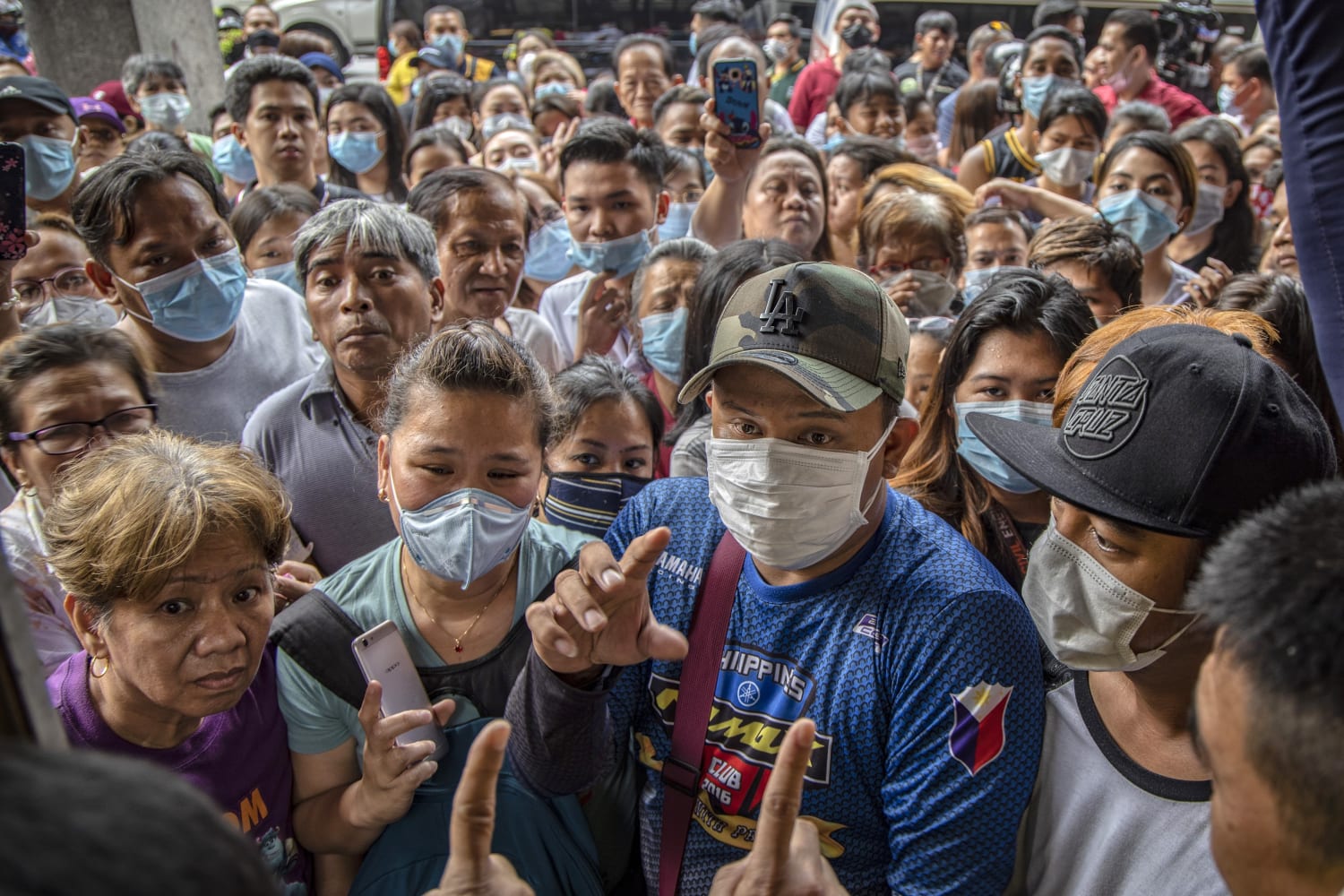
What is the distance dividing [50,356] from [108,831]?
2.24 meters

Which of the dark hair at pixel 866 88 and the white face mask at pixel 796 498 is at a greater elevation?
the dark hair at pixel 866 88

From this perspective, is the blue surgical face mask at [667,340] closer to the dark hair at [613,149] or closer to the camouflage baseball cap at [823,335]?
the dark hair at [613,149]

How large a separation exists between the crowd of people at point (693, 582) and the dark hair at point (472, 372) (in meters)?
0.01

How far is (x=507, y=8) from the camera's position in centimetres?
1370

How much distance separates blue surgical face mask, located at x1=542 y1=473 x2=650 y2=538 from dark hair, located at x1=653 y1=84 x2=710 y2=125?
433 cm

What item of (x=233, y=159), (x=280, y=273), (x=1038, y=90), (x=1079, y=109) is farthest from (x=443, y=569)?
(x=1038, y=90)

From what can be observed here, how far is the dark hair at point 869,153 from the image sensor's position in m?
5.32

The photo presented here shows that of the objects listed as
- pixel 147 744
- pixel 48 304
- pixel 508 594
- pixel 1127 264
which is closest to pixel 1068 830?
pixel 508 594

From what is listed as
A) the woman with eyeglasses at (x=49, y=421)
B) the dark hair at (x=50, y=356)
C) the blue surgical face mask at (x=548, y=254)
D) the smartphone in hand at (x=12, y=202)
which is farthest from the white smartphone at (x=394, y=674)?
the blue surgical face mask at (x=548, y=254)

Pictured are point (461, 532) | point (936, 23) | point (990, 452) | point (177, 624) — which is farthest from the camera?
point (936, 23)

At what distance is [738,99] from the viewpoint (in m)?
4.00

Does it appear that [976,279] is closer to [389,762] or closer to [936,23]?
[389,762]

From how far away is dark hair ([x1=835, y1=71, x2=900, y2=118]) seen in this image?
21.7 feet

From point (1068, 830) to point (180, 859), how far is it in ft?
5.01
